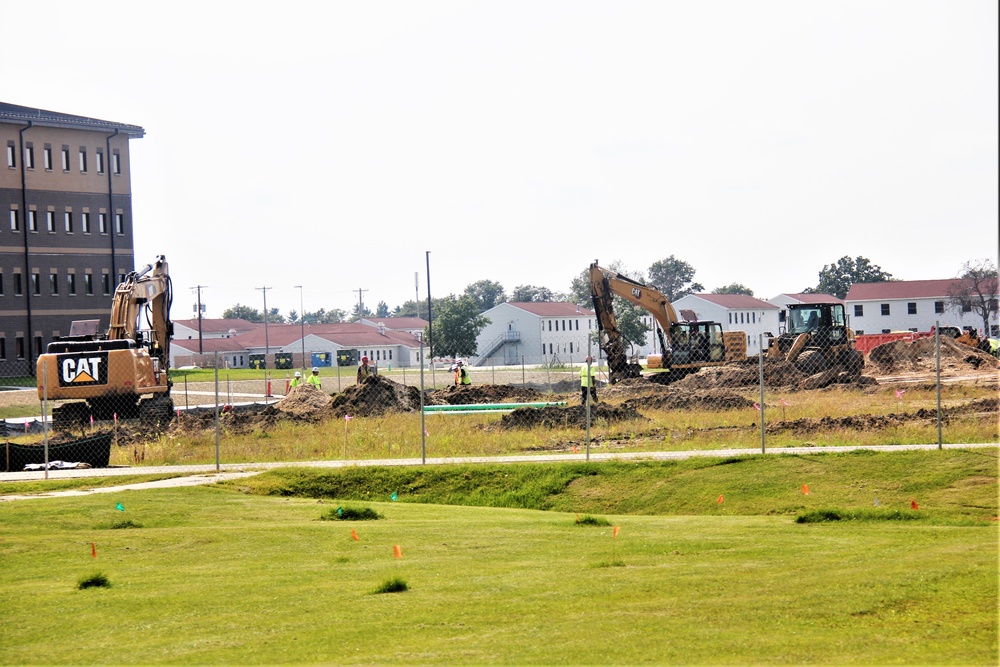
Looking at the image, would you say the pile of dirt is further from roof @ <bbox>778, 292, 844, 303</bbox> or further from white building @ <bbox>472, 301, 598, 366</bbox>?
roof @ <bbox>778, 292, 844, 303</bbox>

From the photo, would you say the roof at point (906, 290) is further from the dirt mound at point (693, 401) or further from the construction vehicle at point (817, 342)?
the dirt mound at point (693, 401)

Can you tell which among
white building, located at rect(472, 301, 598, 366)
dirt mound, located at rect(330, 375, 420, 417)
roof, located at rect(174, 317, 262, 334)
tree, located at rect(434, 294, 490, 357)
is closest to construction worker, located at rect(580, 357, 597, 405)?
dirt mound, located at rect(330, 375, 420, 417)

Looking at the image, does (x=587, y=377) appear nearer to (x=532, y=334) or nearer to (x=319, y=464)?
(x=319, y=464)

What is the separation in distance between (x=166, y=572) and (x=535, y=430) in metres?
19.0

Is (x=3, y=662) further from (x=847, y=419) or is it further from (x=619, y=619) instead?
(x=847, y=419)

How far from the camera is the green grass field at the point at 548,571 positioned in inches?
330

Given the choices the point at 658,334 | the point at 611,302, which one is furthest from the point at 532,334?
the point at 611,302

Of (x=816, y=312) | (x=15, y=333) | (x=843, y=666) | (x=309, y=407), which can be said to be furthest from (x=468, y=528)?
(x=15, y=333)

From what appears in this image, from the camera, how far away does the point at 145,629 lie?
31.0ft

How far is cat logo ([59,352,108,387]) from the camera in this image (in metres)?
33.8

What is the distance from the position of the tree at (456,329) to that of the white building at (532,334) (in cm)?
1170

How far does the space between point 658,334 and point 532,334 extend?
82099 millimetres

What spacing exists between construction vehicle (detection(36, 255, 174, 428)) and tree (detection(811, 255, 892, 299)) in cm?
12943

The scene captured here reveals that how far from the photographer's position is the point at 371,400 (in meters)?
39.7
